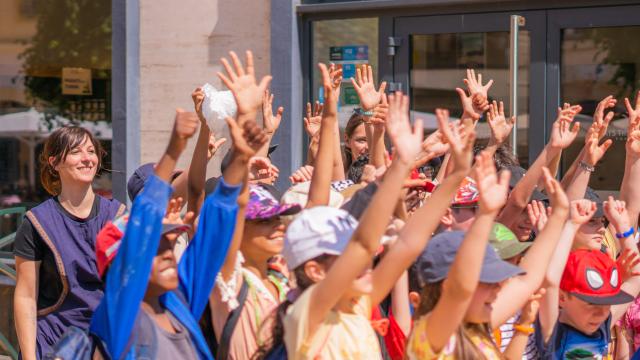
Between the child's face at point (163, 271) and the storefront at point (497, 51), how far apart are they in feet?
12.5

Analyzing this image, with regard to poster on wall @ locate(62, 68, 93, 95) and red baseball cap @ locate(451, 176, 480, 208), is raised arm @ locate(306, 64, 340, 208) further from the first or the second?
poster on wall @ locate(62, 68, 93, 95)

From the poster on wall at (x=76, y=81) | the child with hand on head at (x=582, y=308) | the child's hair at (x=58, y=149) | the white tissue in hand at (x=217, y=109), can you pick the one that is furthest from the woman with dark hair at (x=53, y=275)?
the poster on wall at (x=76, y=81)

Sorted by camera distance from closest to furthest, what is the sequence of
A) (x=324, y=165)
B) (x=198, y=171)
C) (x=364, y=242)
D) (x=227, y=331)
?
1. (x=364, y=242)
2. (x=227, y=331)
3. (x=324, y=165)
4. (x=198, y=171)

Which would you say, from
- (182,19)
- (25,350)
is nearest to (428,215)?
A: (25,350)

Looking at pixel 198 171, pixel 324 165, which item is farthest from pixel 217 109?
pixel 324 165

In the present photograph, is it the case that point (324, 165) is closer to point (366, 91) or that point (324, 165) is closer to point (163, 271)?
point (163, 271)

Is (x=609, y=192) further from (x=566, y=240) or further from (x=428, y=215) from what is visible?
(x=428, y=215)

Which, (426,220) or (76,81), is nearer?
(426,220)

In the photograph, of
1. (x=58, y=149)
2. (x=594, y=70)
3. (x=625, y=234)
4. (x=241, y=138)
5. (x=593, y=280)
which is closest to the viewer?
(x=241, y=138)

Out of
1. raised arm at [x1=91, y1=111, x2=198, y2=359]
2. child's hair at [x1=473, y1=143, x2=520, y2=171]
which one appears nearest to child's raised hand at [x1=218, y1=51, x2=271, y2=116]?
raised arm at [x1=91, y1=111, x2=198, y2=359]

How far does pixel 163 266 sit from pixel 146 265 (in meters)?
0.16

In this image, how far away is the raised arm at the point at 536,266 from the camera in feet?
11.9

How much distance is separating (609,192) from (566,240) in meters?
2.97

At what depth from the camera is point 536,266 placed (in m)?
3.65
